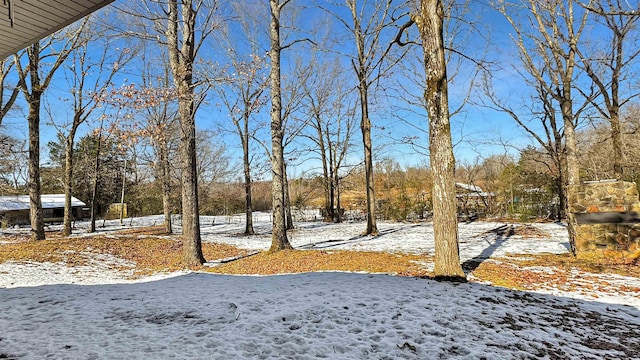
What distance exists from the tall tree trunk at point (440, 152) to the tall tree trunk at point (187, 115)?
5232mm

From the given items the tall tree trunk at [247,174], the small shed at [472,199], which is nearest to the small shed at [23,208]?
the tall tree trunk at [247,174]

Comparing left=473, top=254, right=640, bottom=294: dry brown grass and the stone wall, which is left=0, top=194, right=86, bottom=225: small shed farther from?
the stone wall

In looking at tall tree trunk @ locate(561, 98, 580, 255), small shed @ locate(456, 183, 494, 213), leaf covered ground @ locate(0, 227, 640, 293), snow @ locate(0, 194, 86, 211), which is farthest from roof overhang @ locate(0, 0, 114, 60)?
snow @ locate(0, 194, 86, 211)

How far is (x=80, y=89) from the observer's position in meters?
14.6

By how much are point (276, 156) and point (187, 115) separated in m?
2.41

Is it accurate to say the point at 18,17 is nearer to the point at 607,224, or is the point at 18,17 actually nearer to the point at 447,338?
the point at 447,338

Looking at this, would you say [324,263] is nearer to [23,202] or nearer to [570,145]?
[570,145]

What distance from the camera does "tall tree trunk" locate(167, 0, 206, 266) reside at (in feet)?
24.5

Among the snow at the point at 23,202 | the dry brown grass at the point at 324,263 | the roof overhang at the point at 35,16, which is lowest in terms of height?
the dry brown grass at the point at 324,263

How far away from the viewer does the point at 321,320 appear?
11.4ft

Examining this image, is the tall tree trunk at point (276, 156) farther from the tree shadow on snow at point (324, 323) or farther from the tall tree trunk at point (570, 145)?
the tall tree trunk at point (570, 145)

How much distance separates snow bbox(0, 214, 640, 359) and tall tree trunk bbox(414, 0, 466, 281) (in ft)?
1.45

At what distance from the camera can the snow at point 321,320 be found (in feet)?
9.25

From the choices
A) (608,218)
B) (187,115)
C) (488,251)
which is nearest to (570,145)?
(608,218)
